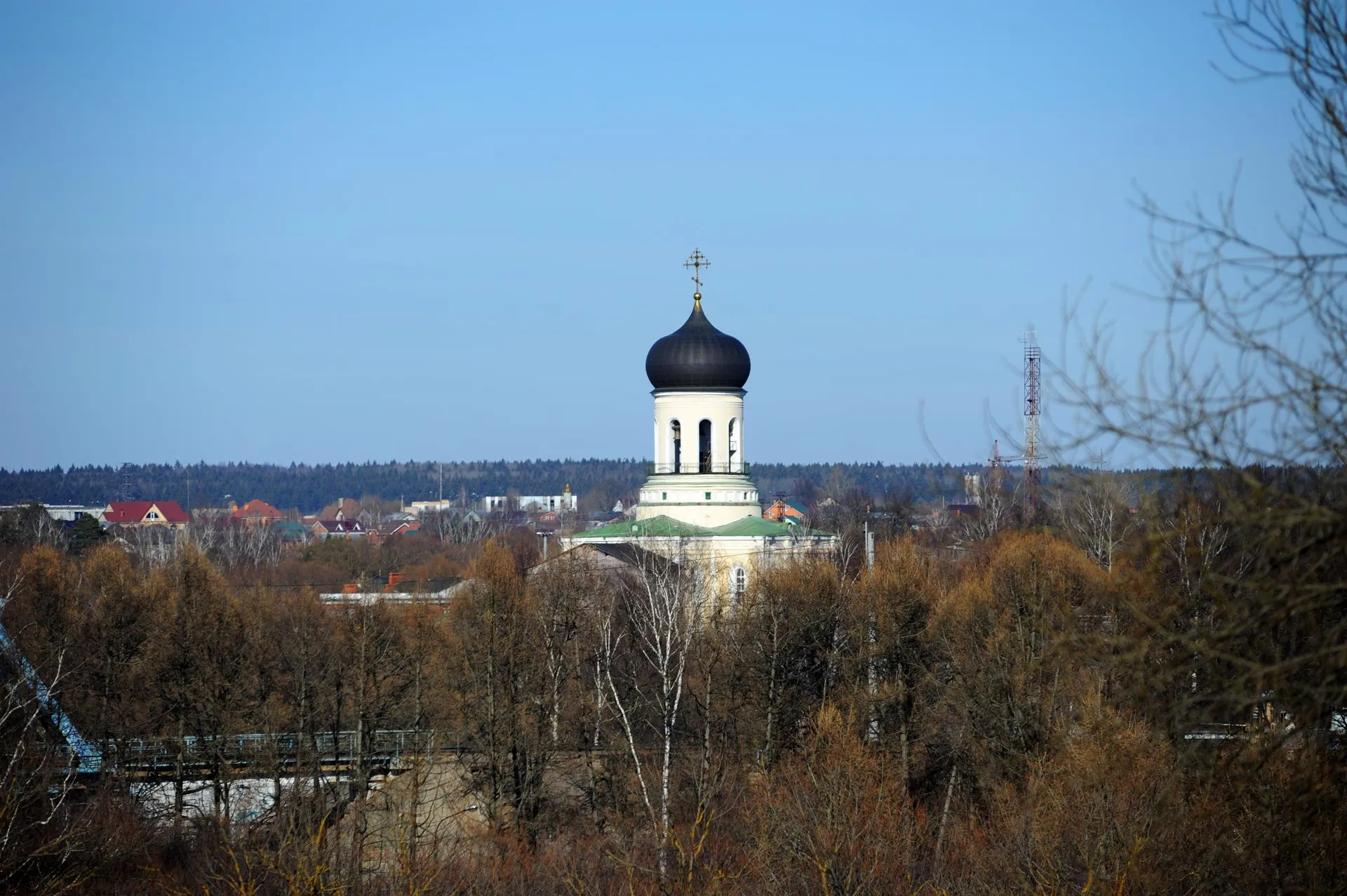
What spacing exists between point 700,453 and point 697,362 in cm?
227

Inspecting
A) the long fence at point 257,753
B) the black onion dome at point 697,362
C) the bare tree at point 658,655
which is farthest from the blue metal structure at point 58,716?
the black onion dome at point 697,362

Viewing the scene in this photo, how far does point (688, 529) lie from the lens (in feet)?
121

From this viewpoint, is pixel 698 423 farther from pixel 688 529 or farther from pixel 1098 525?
pixel 1098 525

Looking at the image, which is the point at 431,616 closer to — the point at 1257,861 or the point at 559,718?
the point at 559,718

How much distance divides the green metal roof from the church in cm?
3

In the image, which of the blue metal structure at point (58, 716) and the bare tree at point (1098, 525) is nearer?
the bare tree at point (1098, 525)

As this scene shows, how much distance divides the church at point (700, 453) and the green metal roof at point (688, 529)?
3 cm

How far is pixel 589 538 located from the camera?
38.0 m

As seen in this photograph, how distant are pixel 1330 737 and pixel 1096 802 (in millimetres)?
9087

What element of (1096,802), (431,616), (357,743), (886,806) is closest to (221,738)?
(357,743)

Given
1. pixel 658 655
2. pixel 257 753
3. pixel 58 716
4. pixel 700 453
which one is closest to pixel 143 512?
pixel 700 453

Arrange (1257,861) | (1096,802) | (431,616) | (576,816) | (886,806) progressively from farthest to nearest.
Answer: (431,616), (576,816), (886,806), (1096,802), (1257,861)

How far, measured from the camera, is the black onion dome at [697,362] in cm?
3759

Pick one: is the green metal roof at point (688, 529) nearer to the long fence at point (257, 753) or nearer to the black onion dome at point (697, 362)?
the black onion dome at point (697, 362)
